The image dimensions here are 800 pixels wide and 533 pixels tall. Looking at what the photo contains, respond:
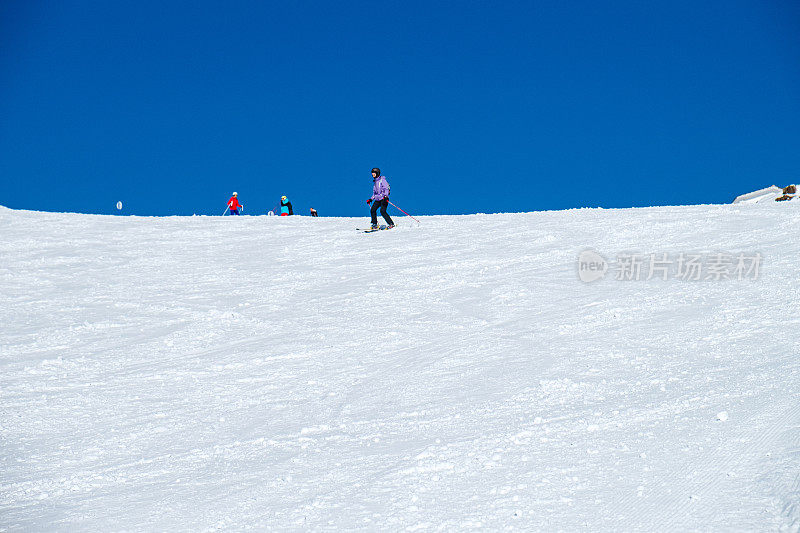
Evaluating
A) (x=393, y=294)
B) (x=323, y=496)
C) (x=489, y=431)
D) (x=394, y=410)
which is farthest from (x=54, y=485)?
(x=393, y=294)

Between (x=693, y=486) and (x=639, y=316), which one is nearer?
(x=693, y=486)

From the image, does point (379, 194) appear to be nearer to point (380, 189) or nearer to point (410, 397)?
point (380, 189)

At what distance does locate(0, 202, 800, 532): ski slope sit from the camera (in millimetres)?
3861

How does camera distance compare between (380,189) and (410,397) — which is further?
(380,189)

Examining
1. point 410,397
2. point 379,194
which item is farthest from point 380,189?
point 410,397

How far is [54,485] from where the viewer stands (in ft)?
14.7

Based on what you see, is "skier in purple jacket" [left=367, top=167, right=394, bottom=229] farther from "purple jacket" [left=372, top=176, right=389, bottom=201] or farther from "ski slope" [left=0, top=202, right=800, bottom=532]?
"ski slope" [left=0, top=202, right=800, bottom=532]

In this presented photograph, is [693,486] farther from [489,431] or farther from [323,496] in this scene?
[323,496]

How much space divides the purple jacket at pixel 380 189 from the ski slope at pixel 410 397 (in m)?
4.92

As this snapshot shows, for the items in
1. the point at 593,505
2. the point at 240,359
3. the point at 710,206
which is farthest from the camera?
the point at 710,206

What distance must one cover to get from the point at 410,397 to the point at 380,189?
11197 mm

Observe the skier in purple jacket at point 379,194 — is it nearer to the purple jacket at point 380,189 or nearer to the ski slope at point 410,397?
the purple jacket at point 380,189

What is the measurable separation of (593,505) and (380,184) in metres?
13.3

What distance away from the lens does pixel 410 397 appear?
5.61 meters
